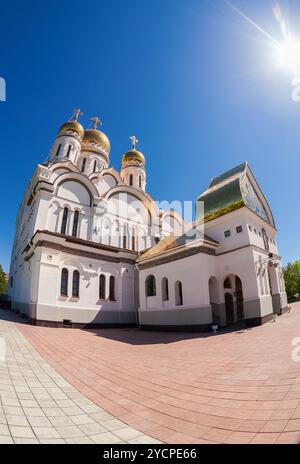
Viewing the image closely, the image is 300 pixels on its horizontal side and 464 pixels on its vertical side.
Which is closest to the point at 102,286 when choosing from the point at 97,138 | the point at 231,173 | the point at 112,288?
the point at 112,288

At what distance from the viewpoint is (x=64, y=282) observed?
1565cm

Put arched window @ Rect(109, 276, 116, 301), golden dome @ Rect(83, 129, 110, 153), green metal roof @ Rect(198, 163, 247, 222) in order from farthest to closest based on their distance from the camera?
1. golden dome @ Rect(83, 129, 110, 153)
2. arched window @ Rect(109, 276, 116, 301)
3. green metal roof @ Rect(198, 163, 247, 222)

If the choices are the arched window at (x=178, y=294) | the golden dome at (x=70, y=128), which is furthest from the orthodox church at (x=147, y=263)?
the golden dome at (x=70, y=128)

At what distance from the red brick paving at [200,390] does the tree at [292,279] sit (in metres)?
36.7

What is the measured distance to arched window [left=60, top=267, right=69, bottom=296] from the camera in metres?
15.4

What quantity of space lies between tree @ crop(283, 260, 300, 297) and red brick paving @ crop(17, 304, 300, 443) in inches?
1443

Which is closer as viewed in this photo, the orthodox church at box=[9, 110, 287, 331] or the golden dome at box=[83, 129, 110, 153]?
the orthodox church at box=[9, 110, 287, 331]

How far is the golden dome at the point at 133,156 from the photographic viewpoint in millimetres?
29633

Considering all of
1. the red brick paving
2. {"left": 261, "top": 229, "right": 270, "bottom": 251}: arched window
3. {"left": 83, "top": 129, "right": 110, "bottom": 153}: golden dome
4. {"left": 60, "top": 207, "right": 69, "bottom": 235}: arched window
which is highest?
{"left": 83, "top": 129, "right": 110, "bottom": 153}: golden dome

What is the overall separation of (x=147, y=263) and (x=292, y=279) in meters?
32.5

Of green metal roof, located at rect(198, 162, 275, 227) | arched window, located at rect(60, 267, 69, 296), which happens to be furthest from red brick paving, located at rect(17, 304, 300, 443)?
green metal roof, located at rect(198, 162, 275, 227)

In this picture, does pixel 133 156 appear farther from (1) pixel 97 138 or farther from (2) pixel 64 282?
(2) pixel 64 282

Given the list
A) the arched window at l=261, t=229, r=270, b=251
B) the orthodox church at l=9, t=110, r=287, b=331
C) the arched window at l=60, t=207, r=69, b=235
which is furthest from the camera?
the arched window at l=60, t=207, r=69, b=235

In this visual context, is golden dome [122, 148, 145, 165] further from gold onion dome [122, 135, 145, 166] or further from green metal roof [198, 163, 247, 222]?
green metal roof [198, 163, 247, 222]
